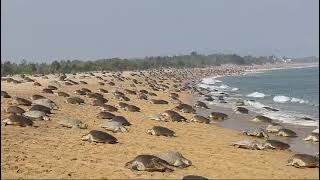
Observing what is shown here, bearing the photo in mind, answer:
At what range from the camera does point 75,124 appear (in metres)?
22.0

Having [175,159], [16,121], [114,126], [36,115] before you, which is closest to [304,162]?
[175,159]

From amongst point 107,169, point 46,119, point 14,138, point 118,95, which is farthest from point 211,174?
point 118,95

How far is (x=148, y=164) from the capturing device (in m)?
14.3

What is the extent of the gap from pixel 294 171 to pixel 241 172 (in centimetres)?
209

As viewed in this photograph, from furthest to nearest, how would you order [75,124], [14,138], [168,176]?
[75,124] → [14,138] → [168,176]

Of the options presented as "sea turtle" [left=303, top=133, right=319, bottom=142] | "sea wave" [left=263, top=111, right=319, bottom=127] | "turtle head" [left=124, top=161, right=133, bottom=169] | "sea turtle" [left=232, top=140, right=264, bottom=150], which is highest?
"turtle head" [left=124, top=161, right=133, bottom=169]

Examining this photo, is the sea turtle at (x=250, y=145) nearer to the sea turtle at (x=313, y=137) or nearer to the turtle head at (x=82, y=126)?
the sea turtle at (x=313, y=137)

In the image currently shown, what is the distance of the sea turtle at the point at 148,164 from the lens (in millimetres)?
14258

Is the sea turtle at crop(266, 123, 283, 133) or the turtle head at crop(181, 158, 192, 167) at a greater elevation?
the turtle head at crop(181, 158, 192, 167)

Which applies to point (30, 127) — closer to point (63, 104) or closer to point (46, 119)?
point (46, 119)

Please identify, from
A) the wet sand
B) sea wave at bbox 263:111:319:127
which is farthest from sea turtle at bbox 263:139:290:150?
sea wave at bbox 263:111:319:127

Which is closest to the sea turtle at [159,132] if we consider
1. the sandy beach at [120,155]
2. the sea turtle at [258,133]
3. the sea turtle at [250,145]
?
the sandy beach at [120,155]

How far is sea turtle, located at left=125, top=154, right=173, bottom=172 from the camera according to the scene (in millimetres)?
14258

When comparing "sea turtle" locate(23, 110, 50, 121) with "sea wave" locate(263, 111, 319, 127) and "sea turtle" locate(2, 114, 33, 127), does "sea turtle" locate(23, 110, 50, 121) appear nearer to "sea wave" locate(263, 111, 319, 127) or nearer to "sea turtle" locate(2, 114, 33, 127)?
"sea turtle" locate(2, 114, 33, 127)
